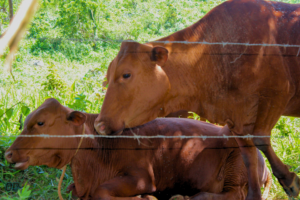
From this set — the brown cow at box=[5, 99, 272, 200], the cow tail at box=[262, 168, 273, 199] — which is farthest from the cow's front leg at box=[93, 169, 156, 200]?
the cow tail at box=[262, 168, 273, 199]

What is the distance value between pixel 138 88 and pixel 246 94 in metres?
0.83

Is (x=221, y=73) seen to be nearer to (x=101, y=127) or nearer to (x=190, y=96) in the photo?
(x=190, y=96)

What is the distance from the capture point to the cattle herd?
2.40 meters

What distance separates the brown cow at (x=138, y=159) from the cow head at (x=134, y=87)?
48cm

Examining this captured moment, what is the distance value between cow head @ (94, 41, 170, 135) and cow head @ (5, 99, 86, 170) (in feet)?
1.56

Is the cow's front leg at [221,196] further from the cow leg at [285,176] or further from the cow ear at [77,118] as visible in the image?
the cow ear at [77,118]

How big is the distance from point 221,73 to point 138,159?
1.09 m

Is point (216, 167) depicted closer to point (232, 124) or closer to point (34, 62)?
point (232, 124)

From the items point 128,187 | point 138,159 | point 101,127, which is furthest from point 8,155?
point 138,159

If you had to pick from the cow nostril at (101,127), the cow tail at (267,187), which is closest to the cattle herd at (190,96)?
the cow nostril at (101,127)

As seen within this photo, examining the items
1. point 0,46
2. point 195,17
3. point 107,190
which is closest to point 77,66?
point 195,17

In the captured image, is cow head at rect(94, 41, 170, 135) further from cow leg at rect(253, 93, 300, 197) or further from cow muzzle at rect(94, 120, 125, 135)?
cow leg at rect(253, 93, 300, 197)

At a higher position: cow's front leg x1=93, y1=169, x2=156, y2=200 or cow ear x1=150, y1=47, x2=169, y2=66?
cow ear x1=150, y1=47, x2=169, y2=66

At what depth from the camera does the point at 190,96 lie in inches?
101
